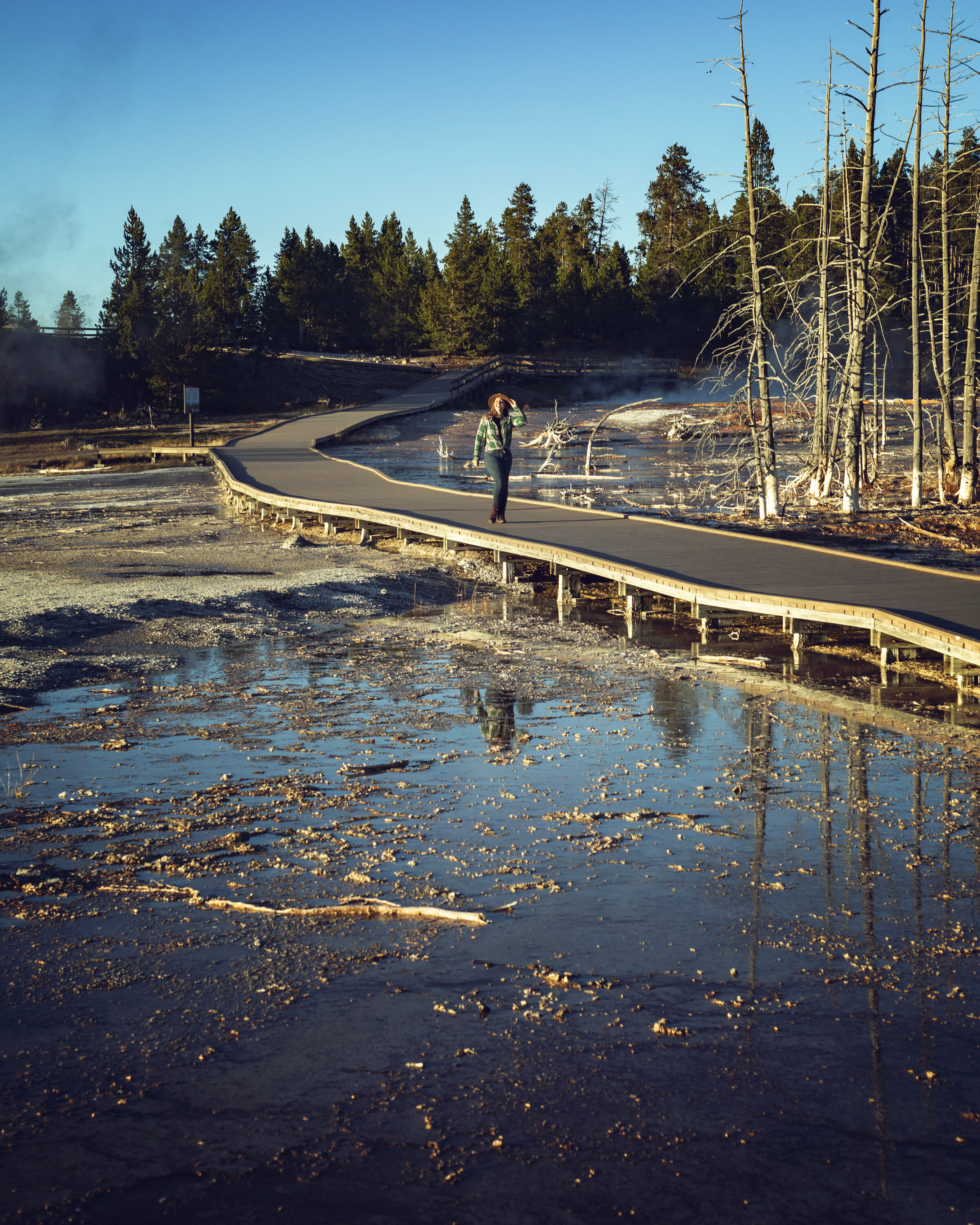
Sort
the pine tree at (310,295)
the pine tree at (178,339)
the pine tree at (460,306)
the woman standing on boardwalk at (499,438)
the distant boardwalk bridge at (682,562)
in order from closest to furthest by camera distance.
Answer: the distant boardwalk bridge at (682,562)
the woman standing on boardwalk at (499,438)
the pine tree at (178,339)
the pine tree at (460,306)
the pine tree at (310,295)

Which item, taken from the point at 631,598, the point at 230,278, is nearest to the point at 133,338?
the point at 230,278

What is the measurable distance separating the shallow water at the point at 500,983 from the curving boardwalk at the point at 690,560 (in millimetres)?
2266

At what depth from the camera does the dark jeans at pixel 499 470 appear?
12797 mm

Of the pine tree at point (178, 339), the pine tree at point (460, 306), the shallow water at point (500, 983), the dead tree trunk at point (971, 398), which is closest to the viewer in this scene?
the shallow water at point (500, 983)

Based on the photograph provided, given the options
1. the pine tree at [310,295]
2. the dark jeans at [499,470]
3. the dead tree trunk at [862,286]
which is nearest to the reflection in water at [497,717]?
the dark jeans at [499,470]

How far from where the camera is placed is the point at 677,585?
387 inches

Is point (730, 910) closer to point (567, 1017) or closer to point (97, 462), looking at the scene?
point (567, 1017)

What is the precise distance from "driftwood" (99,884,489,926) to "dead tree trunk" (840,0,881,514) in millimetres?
13350

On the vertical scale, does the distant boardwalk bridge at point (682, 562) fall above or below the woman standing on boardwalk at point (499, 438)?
below

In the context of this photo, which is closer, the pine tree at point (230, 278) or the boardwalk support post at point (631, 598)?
the boardwalk support post at point (631, 598)

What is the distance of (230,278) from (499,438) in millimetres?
55566

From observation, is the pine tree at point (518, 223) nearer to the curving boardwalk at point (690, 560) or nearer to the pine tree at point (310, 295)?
the pine tree at point (310, 295)

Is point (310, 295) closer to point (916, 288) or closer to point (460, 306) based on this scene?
point (460, 306)

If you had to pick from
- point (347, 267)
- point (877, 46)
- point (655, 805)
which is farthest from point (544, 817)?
point (347, 267)
